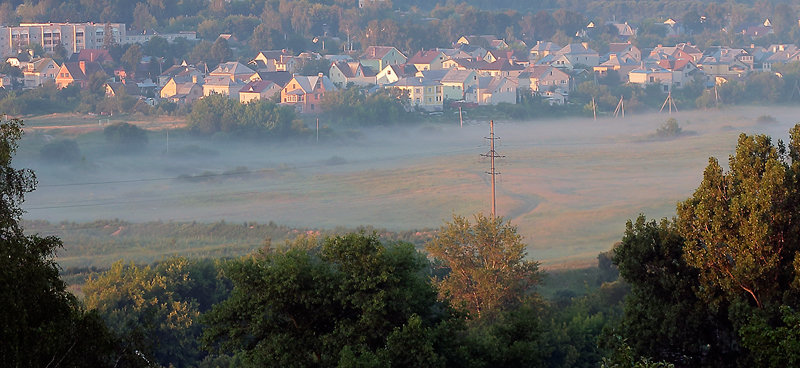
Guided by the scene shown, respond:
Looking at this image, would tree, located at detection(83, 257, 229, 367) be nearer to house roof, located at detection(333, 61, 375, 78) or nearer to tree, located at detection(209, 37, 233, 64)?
house roof, located at detection(333, 61, 375, 78)

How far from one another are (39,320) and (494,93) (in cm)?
3925

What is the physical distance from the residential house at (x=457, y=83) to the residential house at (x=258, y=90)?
22.7 ft

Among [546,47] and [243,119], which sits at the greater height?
[546,47]

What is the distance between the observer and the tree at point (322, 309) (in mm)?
7594

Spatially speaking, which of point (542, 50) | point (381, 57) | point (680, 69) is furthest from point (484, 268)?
point (542, 50)

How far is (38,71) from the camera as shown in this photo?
152 feet

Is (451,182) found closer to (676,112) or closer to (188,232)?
(188,232)

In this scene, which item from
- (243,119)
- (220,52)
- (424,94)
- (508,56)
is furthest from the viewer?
(508,56)

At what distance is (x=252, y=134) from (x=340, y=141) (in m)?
2.96

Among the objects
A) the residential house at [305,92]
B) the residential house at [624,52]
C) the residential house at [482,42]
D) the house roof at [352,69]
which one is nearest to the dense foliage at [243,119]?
the residential house at [305,92]

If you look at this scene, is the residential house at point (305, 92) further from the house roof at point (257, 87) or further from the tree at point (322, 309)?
the tree at point (322, 309)

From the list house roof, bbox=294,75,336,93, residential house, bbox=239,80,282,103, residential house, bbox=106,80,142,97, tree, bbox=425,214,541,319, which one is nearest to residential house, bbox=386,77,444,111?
house roof, bbox=294,75,336,93

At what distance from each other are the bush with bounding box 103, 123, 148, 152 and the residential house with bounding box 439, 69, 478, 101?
14004 mm

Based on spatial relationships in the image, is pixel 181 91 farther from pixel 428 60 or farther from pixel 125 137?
pixel 428 60
